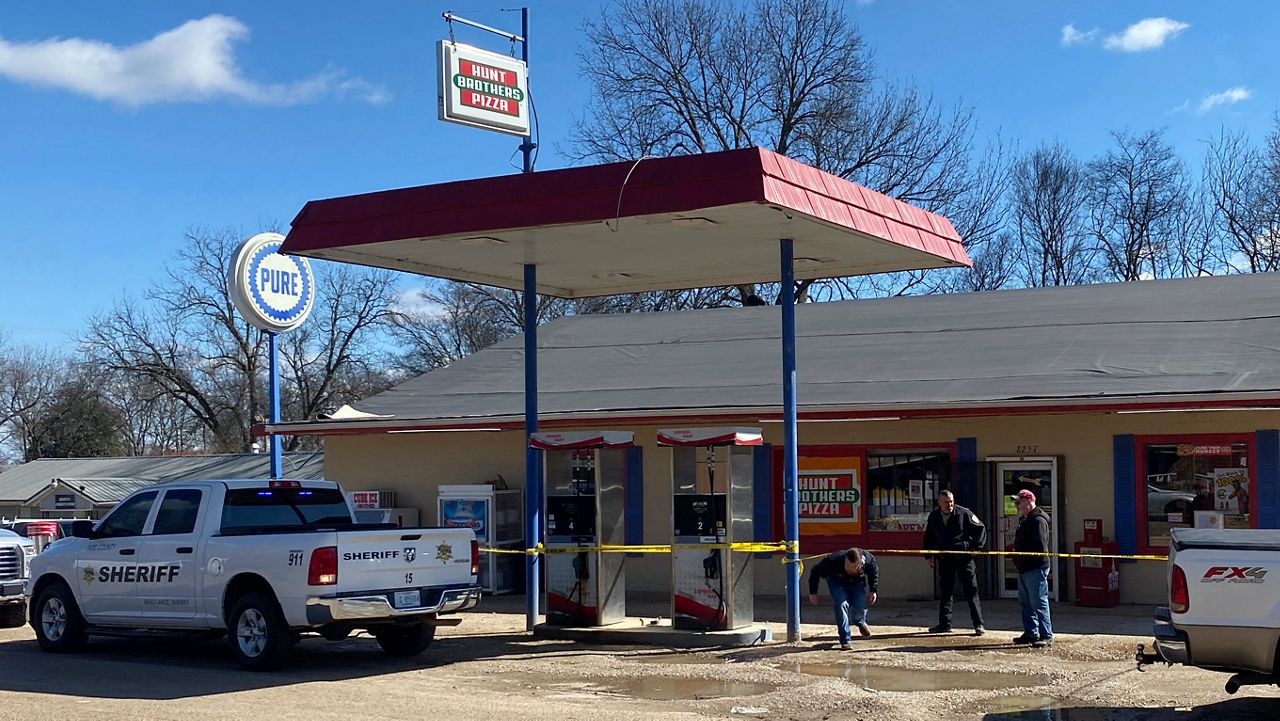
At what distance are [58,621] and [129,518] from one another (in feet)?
5.00

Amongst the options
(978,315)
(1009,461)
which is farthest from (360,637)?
(978,315)

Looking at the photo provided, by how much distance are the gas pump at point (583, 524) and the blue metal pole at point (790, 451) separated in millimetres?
1875

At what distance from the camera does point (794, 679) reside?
12000 millimetres

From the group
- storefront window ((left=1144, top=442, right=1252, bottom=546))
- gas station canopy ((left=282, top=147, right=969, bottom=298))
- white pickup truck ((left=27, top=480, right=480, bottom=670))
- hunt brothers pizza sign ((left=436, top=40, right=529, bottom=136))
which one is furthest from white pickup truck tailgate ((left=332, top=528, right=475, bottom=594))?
hunt brothers pizza sign ((left=436, top=40, right=529, bottom=136))

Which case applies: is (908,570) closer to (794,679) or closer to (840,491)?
(840,491)

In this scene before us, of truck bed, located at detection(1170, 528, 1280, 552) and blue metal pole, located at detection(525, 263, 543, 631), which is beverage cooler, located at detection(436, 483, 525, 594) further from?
truck bed, located at detection(1170, 528, 1280, 552)

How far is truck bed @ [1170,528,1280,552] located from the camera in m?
9.37

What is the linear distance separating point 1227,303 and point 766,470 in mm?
7329

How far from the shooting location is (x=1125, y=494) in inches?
701

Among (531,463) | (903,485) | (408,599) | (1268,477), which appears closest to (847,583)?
(531,463)

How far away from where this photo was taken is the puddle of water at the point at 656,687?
11.4 metres

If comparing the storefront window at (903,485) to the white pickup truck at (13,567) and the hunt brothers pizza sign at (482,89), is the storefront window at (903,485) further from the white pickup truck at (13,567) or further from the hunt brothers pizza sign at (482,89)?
the white pickup truck at (13,567)

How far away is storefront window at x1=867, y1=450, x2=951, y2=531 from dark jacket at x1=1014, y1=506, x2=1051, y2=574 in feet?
15.0

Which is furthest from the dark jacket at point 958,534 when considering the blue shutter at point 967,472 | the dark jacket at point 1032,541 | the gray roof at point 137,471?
the gray roof at point 137,471
